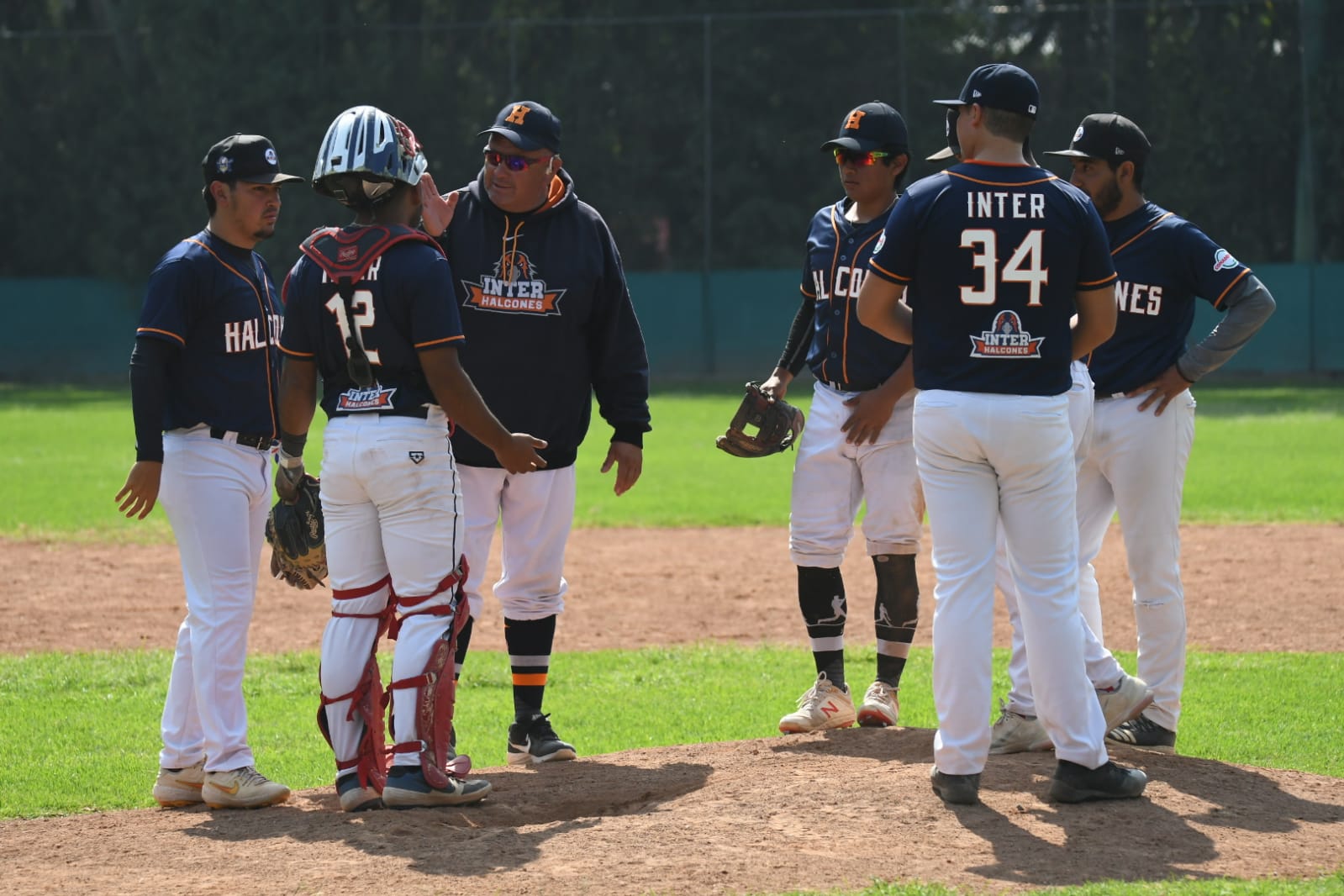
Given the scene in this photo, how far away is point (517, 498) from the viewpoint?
570 centimetres

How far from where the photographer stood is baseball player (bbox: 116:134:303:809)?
4938 mm

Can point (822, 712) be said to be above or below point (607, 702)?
above

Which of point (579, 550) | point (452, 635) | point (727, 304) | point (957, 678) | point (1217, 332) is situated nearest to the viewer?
point (957, 678)

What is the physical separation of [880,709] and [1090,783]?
1.35 meters

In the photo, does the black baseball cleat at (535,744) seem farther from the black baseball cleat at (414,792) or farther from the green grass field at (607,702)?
the black baseball cleat at (414,792)

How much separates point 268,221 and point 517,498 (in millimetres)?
1341

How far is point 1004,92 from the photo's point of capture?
14.6 feet

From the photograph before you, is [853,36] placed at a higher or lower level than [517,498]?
higher

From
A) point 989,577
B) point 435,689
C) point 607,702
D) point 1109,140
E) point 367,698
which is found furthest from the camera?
point 607,702

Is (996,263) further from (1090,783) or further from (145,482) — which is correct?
(145,482)

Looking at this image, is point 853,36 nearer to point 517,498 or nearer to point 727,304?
point 727,304

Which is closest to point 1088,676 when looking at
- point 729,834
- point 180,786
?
point 729,834

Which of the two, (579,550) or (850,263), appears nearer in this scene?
(850,263)

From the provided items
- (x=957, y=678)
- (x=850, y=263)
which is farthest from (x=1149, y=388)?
(x=957, y=678)
